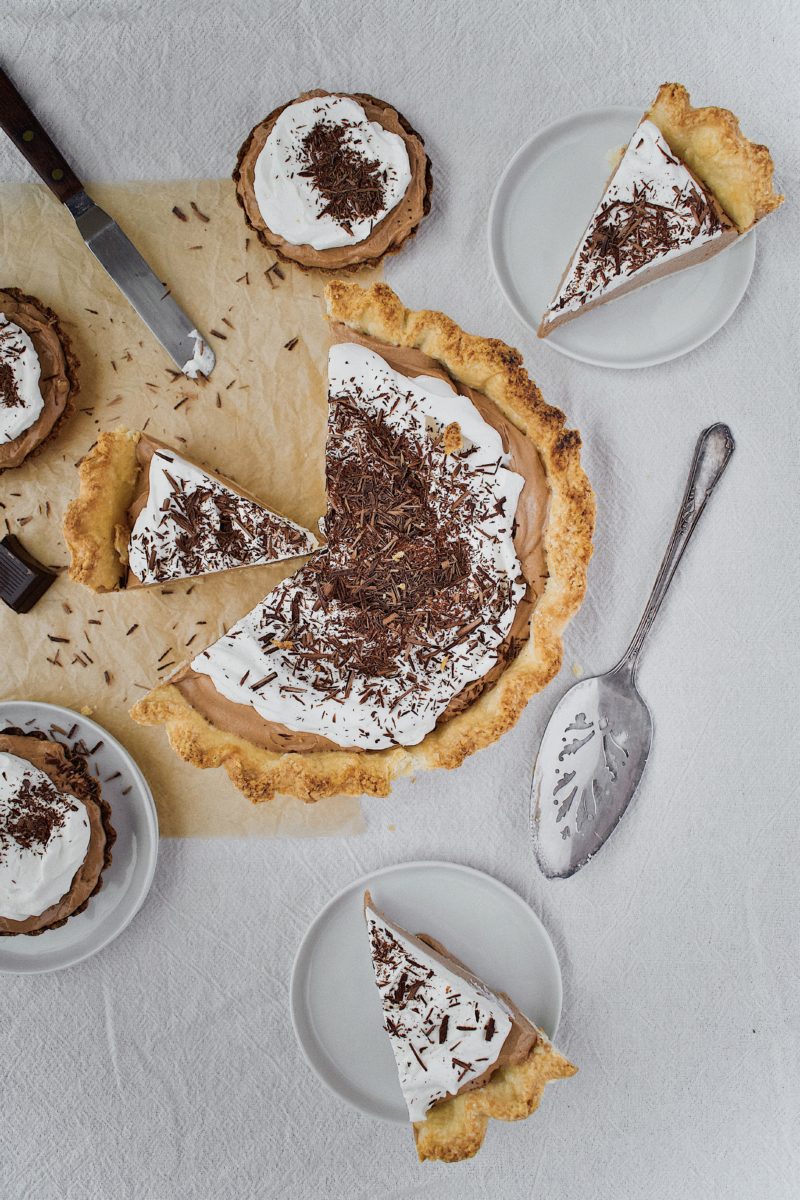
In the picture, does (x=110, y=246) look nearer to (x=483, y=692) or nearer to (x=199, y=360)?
(x=199, y=360)

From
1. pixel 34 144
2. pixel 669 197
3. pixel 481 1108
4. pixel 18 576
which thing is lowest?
pixel 481 1108

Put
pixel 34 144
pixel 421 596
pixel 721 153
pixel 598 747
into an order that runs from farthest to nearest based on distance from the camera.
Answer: pixel 598 747, pixel 34 144, pixel 721 153, pixel 421 596

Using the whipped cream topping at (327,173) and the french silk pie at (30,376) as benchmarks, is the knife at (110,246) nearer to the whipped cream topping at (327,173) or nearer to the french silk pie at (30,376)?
the french silk pie at (30,376)

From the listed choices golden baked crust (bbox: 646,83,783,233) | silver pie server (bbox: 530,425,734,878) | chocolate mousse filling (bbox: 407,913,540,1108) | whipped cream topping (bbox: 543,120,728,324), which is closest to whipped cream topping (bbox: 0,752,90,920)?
chocolate mousse filling (bbox: 407,913,540,1108)

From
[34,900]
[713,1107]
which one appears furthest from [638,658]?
[34,900]

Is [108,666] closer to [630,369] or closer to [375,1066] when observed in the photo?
[375,1066]

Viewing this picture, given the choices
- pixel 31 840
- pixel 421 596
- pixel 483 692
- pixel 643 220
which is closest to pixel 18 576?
pixel 31 840
